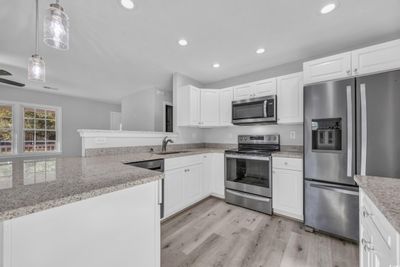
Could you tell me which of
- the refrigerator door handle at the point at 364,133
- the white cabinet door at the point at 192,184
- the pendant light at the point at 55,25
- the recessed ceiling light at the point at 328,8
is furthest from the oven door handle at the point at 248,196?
the pendant light at the point at 55,25

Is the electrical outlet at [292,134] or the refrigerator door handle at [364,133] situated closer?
the refrigerator door handle at [364,133]

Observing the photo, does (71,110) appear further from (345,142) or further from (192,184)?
(345,142)

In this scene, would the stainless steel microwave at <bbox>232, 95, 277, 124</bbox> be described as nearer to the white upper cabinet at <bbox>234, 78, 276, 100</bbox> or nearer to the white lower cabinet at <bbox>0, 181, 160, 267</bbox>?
the white upper cabinet at <bbox>234, 78, 276, 100</bbox>

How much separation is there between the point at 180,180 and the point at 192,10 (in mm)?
2141

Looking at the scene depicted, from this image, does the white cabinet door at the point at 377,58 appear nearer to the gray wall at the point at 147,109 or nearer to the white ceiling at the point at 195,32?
the white ceiling at the point at 195,32

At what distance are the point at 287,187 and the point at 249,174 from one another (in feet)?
1.88

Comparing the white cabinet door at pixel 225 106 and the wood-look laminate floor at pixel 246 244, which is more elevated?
the white cabinet door at pixel 225 106

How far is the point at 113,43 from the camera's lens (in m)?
2.24

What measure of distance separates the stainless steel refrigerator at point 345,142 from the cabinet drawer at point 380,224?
1025 mm

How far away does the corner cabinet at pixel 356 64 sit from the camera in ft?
5.31

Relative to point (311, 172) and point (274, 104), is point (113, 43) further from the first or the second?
point (311, 172)

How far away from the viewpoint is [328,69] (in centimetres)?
192

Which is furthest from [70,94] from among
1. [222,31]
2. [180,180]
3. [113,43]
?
[222,31]

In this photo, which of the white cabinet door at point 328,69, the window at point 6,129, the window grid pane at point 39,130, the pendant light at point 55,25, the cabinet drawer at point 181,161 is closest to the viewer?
the pendant light at point 55,25
